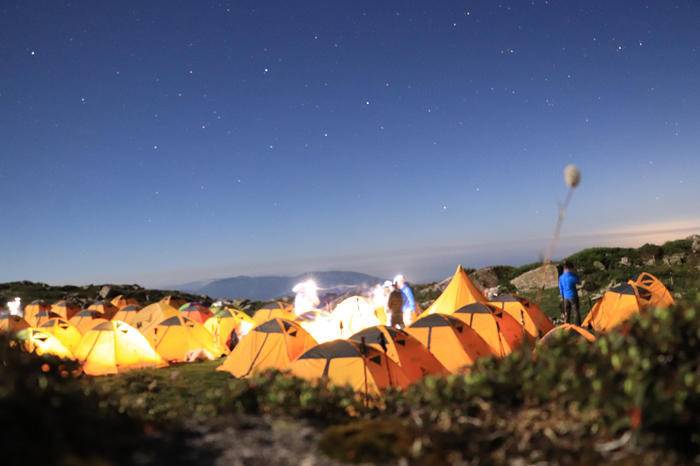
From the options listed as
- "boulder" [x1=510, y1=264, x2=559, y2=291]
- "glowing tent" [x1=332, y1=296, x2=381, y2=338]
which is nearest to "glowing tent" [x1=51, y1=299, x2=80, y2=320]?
"glowing tent" [x1=332, y1=296, x2=381, y2=338]

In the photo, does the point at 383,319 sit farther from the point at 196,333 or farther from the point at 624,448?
the point at 624,448

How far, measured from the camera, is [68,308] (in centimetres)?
3198

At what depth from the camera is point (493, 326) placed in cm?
1541

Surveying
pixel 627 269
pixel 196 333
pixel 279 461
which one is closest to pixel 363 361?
pixel 279 461

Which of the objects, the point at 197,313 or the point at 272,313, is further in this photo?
the point at 197,313

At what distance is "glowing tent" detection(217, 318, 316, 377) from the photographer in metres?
15.2

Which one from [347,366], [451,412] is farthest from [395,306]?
[451,412]

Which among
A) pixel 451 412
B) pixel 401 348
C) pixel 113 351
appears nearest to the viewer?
pixel 451 412

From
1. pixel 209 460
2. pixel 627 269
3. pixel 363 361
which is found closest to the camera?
pixel 209 460

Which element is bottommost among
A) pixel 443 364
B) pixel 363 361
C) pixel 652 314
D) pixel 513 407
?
pixel 443 364

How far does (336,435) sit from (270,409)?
127 centimetres

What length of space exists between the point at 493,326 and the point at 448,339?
253 cm

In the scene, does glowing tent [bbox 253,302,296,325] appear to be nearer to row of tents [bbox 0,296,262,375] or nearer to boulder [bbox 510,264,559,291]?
row of tents [bbox 0,296,262,375]

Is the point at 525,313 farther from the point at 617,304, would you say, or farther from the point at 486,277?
the point at 486,277
